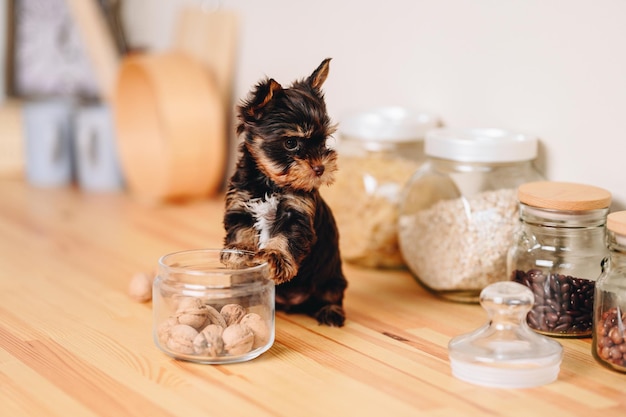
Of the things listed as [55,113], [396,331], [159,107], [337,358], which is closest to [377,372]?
[337,358]

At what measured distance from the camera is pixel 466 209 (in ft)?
4.66

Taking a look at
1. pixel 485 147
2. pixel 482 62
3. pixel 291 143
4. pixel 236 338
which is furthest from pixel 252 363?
pixel 482 62

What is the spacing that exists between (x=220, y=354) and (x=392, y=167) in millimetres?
600

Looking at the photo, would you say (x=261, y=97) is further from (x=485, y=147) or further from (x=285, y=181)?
(x=485, y=147)

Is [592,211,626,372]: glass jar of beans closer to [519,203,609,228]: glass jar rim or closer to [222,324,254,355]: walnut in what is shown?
[519,203,609,228]: glass jar rim

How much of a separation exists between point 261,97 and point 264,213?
167 mm

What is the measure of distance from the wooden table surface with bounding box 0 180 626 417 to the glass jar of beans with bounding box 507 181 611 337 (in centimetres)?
4

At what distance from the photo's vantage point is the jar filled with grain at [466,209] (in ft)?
4.62

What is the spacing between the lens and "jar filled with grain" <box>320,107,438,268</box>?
161 centimetres

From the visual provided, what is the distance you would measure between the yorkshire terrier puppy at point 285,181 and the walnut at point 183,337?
0.13 m

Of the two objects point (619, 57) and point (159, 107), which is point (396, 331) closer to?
point (619, 57)

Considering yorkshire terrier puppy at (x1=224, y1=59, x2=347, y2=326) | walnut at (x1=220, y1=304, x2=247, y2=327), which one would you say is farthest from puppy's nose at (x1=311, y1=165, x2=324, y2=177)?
walnut at (x1=220, y1=304, x2=247, y2=327)

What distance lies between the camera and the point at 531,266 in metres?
1.30

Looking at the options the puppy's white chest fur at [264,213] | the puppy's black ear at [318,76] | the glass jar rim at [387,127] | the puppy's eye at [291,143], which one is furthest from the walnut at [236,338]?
the glass jar rim at [387,127]
